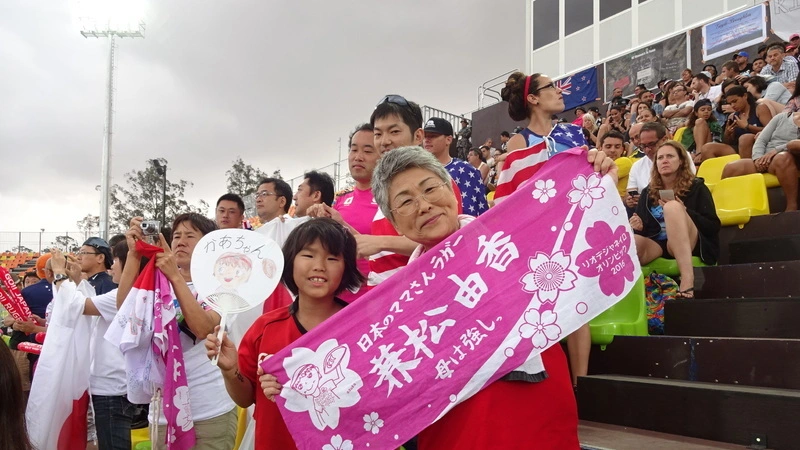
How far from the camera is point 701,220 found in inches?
178

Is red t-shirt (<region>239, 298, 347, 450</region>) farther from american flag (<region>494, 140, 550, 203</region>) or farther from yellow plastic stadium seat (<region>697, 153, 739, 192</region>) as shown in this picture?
yellow plastic stadium seat (<region>697, 153, 739, 192</region>)

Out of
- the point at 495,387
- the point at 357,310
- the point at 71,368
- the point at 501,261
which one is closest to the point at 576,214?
the point at 501,261

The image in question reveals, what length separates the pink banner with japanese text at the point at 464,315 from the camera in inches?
75.0

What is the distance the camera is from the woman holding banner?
68.7 inches

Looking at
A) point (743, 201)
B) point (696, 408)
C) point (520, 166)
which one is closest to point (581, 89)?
point (743, 201)

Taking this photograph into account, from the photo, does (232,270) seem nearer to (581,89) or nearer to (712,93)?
(712,93)

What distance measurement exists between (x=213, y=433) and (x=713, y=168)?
17.6 ft

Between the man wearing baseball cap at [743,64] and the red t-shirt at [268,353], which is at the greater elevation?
the man wearing baseball cap at [743,64]

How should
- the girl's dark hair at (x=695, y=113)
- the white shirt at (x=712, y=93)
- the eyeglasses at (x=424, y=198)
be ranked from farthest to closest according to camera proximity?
the white shirt at (x=712, y=93) → the girl's dark hair at (x=695, y=113) → the eyeglasses at (x=424, y=198)

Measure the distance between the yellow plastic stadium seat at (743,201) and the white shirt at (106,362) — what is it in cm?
445

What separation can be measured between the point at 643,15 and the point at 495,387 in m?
Result: 17.9

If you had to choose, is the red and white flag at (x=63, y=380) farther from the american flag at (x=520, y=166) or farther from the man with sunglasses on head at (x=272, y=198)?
the american flag at (x=520, y=166)

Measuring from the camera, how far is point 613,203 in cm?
206

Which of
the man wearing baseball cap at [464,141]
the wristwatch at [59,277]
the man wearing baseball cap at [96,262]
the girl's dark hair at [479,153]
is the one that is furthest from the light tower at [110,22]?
the wristwatch at [59,277]
